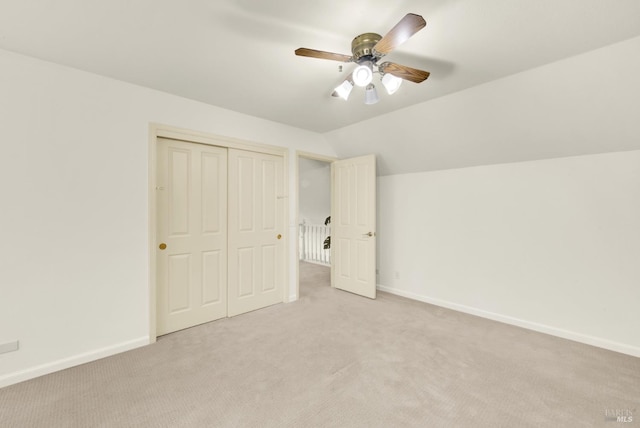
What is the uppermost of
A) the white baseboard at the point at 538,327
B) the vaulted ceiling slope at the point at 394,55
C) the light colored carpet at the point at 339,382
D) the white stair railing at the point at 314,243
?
the vaulted ceiling slope at the point at 394,55

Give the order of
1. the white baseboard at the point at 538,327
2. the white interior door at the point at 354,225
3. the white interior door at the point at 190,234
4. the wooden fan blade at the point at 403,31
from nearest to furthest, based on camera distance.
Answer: the wooden fan blade at the point at 403,31 < the white baseboard at the point at 538,327 < the white interior door at the point at 190,234 < the white interior door at the point at 354,225

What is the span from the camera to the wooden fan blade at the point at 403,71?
5.97ft

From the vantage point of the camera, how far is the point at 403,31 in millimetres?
1381

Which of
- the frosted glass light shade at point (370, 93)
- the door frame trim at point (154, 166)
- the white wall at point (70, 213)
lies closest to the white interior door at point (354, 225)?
the frosted glass light shade at point (370, 93)

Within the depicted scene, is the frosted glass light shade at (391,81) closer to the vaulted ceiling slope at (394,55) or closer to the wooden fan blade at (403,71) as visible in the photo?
the wooden fan blade at (403,71)

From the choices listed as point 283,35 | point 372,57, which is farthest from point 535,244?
point 283,35

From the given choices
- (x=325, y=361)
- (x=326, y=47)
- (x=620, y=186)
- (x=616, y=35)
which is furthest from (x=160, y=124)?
(x=620, y=186)

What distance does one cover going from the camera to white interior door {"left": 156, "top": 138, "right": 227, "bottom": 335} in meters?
2.79

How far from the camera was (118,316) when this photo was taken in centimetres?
246

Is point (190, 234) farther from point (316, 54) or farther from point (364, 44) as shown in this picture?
point (364, 44)

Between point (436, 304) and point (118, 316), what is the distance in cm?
368

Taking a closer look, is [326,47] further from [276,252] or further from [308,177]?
Answer: [308,177]

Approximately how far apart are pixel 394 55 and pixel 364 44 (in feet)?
1.39

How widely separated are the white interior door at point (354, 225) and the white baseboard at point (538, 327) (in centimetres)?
75
